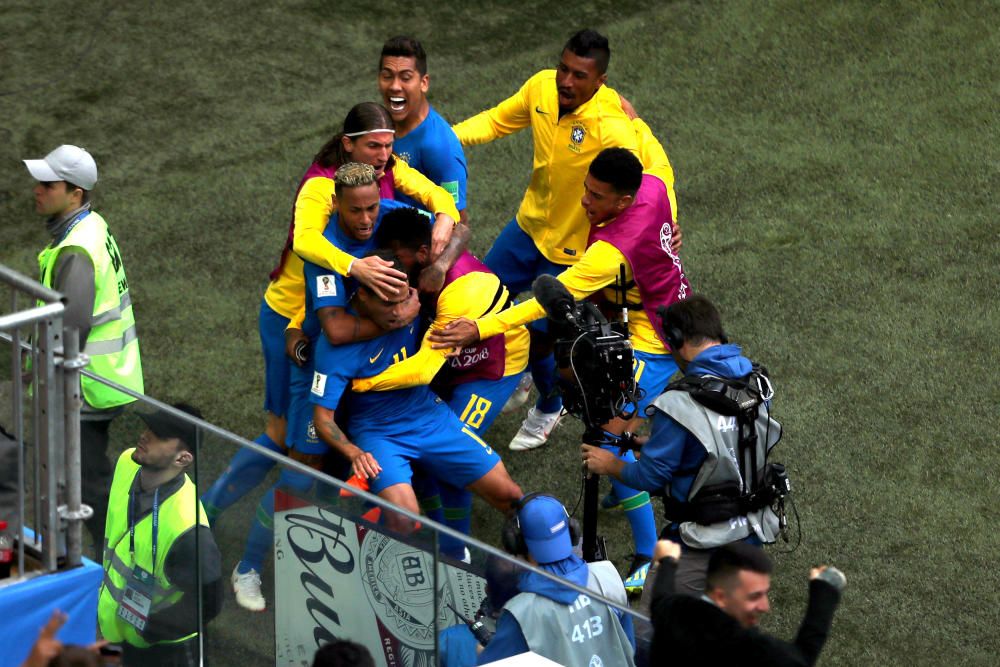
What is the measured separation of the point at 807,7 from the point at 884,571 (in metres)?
6.03

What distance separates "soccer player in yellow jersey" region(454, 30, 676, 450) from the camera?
6.41 meters

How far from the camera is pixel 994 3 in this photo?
34.9 feet

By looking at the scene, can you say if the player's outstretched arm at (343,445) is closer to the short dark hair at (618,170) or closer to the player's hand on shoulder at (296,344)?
the player's hand on shoulder at (296,344)

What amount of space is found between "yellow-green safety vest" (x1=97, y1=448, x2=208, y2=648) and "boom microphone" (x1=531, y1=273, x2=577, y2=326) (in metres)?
1.52

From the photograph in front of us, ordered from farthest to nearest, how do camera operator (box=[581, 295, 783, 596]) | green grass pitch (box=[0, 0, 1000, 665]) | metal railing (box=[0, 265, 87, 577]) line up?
green grass pitch (box=[0, 0, 1000, 665]) → camera operator (box=[581, 295, 783, 596]) → metal railing (box=[0, 265, 87, 577])

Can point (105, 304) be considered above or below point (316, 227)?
below

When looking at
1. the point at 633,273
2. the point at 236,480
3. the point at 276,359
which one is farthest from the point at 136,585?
the point at 633,273

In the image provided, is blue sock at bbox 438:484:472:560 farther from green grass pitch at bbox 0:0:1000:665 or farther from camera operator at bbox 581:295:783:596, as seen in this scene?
camera operator at bbox 581:295:783:596

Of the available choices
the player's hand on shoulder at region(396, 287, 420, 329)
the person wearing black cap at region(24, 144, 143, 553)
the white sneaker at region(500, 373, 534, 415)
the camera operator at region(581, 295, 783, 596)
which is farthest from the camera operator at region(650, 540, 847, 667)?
the white sneaker at region(500, 373, 534, 415)

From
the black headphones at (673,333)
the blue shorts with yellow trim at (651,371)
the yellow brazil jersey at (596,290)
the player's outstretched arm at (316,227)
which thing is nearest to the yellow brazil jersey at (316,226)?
the player's outstretched arm at (316,227)

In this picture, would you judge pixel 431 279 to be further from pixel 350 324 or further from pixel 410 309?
pixel 350 324

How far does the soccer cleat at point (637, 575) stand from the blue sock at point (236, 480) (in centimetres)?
206

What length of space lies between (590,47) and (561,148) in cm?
51

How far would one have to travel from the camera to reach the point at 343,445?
5227 millimetres
